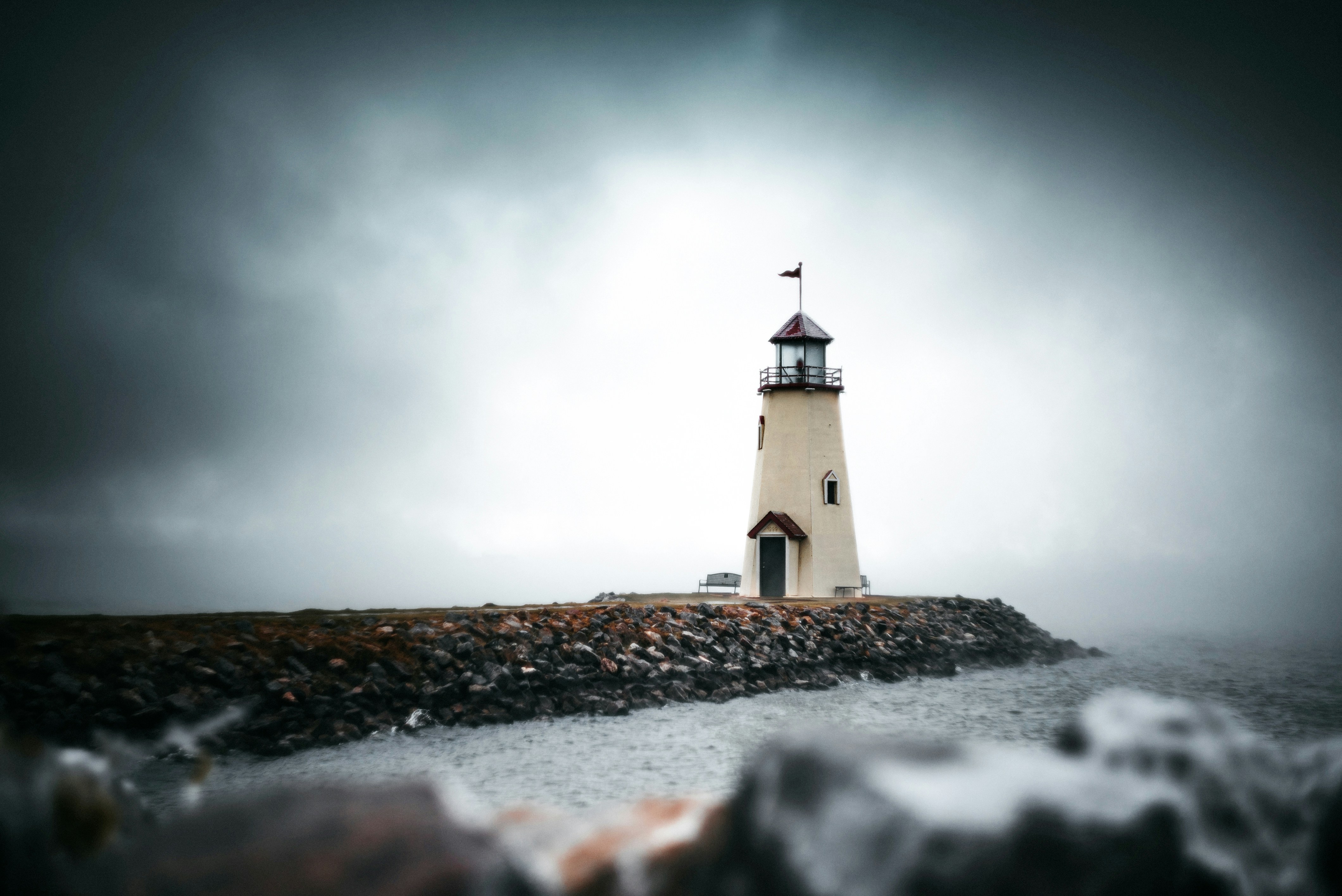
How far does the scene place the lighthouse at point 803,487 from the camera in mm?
28047

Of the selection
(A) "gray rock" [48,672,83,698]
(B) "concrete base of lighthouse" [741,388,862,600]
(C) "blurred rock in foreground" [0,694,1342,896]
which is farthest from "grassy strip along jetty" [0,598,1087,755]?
(C) "blurred rock in foreground" [0,694,1342,896]

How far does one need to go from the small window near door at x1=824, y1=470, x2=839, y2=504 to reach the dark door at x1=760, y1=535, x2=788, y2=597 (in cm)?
196

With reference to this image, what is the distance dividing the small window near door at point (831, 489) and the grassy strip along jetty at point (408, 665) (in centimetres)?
435

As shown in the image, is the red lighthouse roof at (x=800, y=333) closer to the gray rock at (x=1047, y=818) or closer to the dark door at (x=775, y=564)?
the dark door at (x=775, y=564)

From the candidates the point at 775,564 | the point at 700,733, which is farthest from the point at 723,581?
the point at 700,733

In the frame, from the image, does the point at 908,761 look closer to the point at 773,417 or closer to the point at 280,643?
the point at 280,643

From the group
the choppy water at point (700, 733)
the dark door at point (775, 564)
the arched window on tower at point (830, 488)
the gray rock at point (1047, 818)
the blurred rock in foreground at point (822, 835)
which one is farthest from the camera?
the dark door at point (775, 564)

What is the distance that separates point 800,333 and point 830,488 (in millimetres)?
5387

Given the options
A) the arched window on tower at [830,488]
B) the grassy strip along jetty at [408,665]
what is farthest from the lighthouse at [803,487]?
the grassy strip along jetty at [408,665]

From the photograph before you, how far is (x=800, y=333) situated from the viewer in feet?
93.9

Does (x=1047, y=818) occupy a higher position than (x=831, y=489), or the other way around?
(x=831, y=489)

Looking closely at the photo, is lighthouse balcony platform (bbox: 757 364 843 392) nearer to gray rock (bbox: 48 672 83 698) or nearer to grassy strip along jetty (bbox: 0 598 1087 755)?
grassy strip along jetty (bbox: 0 598 1087 755)

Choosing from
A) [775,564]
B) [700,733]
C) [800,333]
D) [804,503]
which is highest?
[800,333]

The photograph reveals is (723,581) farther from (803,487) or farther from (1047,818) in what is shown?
(1047,818)
